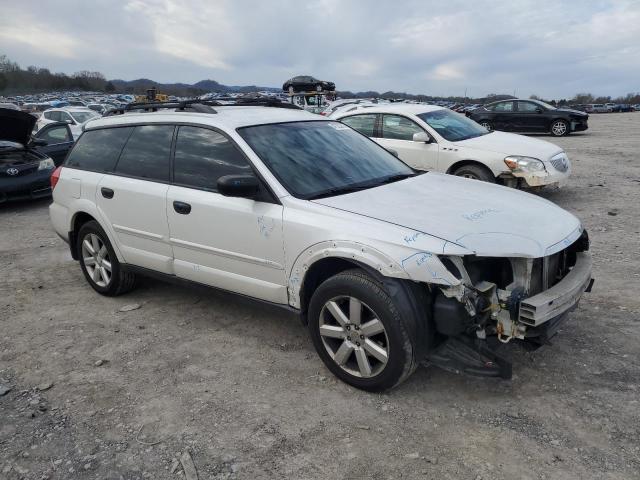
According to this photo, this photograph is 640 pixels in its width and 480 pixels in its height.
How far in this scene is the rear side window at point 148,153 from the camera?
4.28 metres

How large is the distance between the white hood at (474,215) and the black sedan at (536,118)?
57.6 feet

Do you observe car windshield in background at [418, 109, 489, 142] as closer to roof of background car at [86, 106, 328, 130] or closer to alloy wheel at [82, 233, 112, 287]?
roof of background car at [86, 106, 328, 130]

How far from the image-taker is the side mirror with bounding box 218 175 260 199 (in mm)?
3396

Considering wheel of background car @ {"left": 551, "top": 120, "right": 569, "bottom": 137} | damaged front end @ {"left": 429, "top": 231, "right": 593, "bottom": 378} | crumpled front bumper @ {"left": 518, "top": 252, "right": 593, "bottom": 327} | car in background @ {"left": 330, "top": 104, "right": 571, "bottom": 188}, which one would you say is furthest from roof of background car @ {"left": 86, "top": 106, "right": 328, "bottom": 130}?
wheel of background car @ {"left": 551, "top": 120, "right": 569, "bottom": 137}

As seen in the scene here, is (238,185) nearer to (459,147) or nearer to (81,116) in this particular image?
(459,147)

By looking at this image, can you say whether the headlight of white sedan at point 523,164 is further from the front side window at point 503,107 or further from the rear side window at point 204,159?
the front side window at point 503,107

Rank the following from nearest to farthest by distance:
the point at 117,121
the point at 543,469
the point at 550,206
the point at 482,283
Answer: the point at 543,469 < the point at 482,283 < the point at 550,206 < the point at 117,121

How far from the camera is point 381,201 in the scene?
3.45 meters

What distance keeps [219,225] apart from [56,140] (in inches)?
385

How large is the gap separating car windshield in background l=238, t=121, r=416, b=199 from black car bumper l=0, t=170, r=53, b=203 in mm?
7169

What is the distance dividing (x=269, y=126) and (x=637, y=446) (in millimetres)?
3163

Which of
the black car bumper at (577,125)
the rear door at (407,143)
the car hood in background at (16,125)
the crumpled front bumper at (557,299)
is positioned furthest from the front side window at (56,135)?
the black car bumper at (577,125)

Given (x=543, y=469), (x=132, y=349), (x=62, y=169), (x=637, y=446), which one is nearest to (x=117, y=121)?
(x=62, y=169)

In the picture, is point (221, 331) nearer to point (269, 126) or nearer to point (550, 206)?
point (269, 126)
